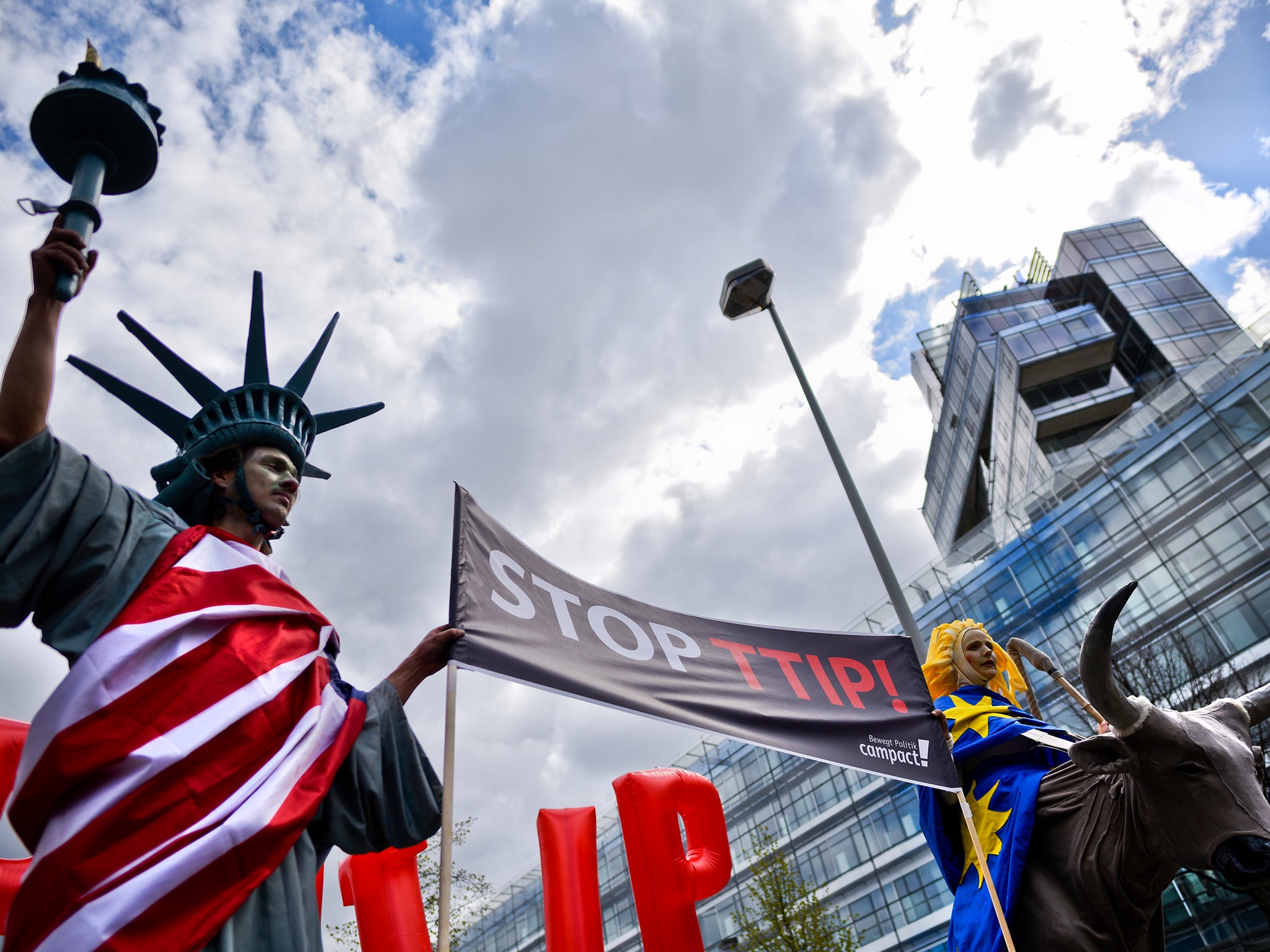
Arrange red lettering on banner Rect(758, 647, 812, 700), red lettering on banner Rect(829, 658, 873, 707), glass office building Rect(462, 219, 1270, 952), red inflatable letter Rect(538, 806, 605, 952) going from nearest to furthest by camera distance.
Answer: red lettering on banner Rect(758, 647, 812, 700) < red lettering on banner Rect(829, 658, 873, 707) < red inflatable letter Rect(538, 806, 605, 952) < glass office building Rect(462, 219, 1270, 952)

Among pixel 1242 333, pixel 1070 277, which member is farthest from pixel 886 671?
pixel 1070 277

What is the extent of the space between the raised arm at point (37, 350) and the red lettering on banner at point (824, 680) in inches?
125

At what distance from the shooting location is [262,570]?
229cm

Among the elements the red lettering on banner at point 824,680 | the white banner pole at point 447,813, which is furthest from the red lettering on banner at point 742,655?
the white banner pole at point 447,813

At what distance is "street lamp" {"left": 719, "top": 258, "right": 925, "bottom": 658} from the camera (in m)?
7.66

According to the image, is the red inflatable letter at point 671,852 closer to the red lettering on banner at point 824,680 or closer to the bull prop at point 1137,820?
the red lettering on banner at point 824,680

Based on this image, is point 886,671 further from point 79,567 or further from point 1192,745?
point 79,567

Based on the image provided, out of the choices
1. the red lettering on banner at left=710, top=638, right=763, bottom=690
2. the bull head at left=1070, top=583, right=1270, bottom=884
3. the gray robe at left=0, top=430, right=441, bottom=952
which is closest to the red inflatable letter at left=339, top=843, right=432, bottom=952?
the red lettering on banner at left=710, top=638, right=763, bottom=690

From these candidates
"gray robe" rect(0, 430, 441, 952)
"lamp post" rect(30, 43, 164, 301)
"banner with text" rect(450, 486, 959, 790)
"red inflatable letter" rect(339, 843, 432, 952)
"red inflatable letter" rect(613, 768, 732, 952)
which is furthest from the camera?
"red inflatable letter" rect(613, 768, 732, 952)

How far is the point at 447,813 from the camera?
2.17 metres

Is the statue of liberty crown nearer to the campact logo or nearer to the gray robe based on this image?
the gray robe

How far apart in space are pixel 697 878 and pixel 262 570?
707cm

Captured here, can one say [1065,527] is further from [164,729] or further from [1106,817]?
[164,729]

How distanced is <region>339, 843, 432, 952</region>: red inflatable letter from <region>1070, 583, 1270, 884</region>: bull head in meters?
6.07
